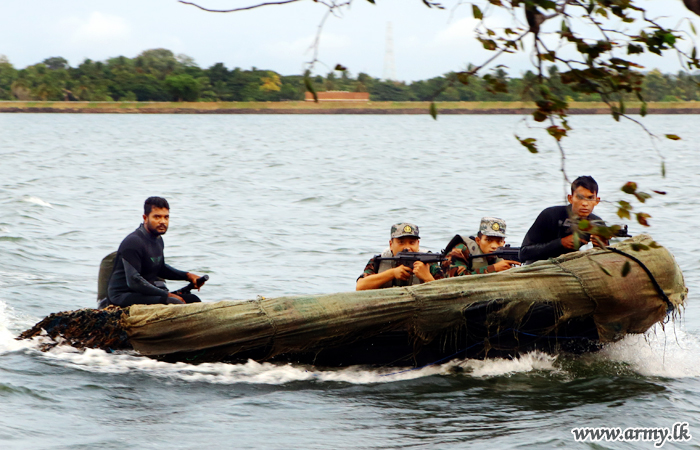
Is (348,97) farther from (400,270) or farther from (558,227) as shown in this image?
(558,227)

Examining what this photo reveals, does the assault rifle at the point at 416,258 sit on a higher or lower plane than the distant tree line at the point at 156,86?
lower

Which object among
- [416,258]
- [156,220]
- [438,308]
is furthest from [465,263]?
[156,220]

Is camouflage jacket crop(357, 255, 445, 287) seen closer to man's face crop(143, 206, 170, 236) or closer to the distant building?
man's face crop(143, 206, 170, 236)

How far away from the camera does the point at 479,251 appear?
Answer: 8180 mm

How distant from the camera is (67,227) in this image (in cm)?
1983

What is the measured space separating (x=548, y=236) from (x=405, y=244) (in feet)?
4.21

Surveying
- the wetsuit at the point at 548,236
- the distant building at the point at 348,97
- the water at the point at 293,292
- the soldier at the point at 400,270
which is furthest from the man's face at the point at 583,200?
the distant building at the point at 348,97

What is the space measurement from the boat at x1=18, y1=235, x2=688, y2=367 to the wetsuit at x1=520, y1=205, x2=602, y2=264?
108 millimetres

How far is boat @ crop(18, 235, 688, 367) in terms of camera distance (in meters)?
7.25

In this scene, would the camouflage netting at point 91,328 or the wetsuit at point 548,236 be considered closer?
the wetsuit at point 548,236

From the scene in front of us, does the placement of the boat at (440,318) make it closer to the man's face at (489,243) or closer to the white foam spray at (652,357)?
the white foam spray at (652,357)

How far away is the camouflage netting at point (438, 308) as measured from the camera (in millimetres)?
7230

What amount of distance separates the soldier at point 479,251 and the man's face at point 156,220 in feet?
9.07

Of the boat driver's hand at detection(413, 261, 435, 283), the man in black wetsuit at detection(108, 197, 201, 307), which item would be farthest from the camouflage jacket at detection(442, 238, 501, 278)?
the man in black wetsuit at detection(108, 197, 201, 307)
